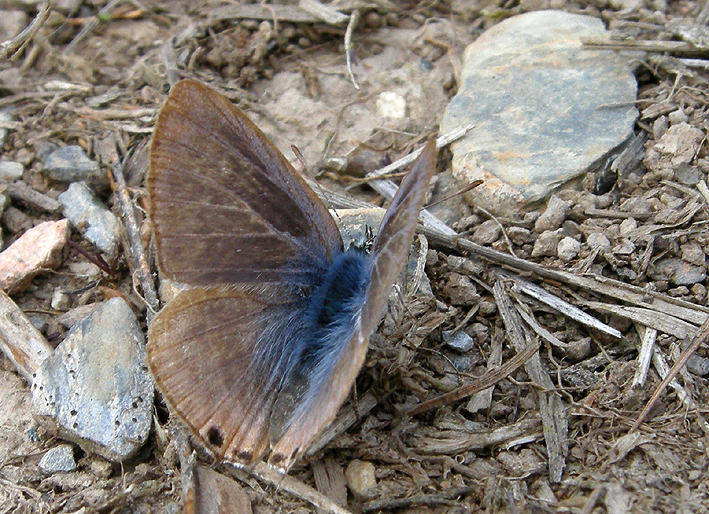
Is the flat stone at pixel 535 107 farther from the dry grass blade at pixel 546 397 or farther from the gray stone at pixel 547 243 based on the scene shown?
the dry grass blade at pixel 546 397

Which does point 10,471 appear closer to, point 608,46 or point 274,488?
point 274,488

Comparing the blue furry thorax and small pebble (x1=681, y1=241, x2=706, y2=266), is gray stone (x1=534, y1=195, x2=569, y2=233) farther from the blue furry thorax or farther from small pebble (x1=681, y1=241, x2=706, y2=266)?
the blue furry thorax

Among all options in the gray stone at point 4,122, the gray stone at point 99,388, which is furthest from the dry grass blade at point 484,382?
the gray stone at point 4,122

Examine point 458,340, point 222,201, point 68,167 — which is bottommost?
point 458,340

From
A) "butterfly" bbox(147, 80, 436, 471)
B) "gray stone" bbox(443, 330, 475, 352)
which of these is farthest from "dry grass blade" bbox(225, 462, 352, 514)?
"gray stone" bbox(443, 330, 475, 352)

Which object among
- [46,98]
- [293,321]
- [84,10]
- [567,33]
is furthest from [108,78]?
[567,33]

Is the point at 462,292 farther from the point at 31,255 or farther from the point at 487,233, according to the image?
the point at 31,255

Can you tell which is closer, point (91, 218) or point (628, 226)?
point (628, 226)

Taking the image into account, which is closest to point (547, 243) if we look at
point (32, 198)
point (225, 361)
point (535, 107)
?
point (535, 107)
